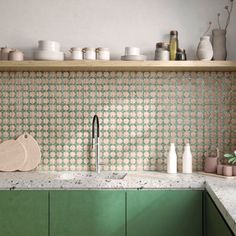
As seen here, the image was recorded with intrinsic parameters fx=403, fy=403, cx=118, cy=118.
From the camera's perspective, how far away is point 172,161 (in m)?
3.10

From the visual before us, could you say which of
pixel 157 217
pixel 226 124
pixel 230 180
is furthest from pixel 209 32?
pixel 157 217

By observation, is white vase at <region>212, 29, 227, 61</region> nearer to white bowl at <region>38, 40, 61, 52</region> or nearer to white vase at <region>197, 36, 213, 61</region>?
white vase at <region>197, 36, 213, 61</region>

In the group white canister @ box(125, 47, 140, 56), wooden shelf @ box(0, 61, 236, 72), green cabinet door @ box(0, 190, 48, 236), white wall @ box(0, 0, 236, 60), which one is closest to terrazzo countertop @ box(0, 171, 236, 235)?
green cabinet door @ box(0, 190, 48, 236)

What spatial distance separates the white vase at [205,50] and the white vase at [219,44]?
0.31 ft

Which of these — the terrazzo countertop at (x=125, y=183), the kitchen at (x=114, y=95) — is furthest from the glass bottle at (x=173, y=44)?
the terrazzo countertop at (x=125, y=183)

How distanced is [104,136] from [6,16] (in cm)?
126

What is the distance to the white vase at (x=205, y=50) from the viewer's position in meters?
3.02

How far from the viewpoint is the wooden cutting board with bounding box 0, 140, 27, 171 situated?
3.16m

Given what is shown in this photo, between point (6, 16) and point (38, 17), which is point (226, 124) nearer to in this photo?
point (38, 17)

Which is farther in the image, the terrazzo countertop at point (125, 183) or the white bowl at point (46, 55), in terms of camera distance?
the white bowl at point (46, 55)

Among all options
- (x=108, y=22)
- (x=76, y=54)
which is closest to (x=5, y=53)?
(x=76, y=54)

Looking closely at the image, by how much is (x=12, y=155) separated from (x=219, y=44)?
1836 mm

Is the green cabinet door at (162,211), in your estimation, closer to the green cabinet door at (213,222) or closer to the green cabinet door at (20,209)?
the green cabinet door at (213,222)

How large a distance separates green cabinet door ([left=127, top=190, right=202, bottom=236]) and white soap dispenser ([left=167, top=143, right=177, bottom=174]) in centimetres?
42
